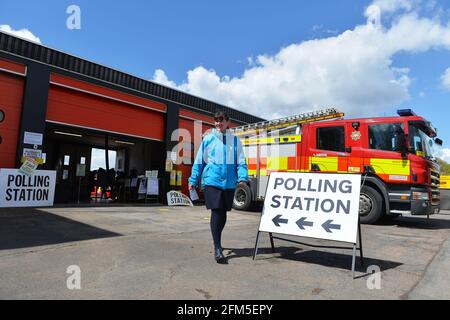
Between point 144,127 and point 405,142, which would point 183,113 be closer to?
point 144,127

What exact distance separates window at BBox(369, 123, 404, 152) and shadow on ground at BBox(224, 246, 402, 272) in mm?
4761

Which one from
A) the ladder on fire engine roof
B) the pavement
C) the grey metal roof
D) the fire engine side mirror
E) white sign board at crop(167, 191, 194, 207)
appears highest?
the grey metal roof

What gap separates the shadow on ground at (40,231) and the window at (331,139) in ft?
20.7

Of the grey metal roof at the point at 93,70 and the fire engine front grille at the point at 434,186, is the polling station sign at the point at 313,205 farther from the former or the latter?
the grey metal roof at the point at 93,70

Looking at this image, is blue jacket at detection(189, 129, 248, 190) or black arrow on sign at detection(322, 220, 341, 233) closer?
black arrow on sign at detection(322, 220, 341, 233)

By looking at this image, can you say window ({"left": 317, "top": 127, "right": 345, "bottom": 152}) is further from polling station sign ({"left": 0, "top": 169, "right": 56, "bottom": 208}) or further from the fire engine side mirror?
polling station sign ({"left": 0, "top": 169, "right": 56, "bottom": 208})

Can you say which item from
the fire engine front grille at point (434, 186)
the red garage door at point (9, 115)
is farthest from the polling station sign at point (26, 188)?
the fire engine front grille at point (434, 186)

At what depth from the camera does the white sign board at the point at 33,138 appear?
10.9 meters

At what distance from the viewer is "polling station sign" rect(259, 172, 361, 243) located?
4398mm

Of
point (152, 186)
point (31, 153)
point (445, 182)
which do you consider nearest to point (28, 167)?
point (31, 153)

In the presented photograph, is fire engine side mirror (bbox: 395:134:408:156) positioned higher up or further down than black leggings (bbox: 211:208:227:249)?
higher up

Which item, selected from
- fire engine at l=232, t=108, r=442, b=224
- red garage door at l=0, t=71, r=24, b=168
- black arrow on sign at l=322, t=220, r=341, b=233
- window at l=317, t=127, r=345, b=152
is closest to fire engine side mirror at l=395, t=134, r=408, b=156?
fire engine at l=232, t=108, r=442, b=224
